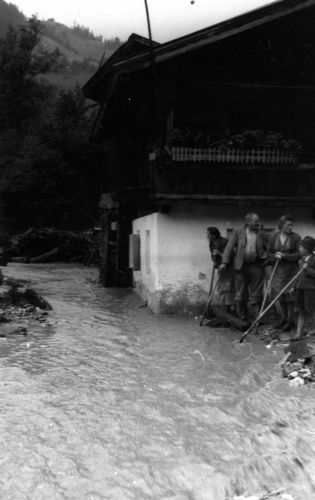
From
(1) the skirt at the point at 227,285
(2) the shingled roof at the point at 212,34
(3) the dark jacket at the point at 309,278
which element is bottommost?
(1) the skirt at the point at 227,285

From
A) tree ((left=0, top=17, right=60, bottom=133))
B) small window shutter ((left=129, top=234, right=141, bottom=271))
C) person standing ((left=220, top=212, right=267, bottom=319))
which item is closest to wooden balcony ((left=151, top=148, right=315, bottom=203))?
person standing ((left=220, top=212, right=267, bottom=319))

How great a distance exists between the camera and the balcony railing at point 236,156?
452 inches

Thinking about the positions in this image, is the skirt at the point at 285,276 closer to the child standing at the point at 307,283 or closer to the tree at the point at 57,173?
the child standing at the point at 307,283

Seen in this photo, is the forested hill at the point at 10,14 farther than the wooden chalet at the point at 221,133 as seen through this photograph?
Yes

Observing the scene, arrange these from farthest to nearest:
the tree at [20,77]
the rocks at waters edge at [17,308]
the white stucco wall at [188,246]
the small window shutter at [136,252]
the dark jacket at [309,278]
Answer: the tree at [20,77]
the small window shutter at [136,252]
the white stucco wall at [188,246]
the rocks at waters edge at [17,308]
the dark jacket at [309,278]

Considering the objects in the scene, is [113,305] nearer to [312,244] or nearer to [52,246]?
[312,244]

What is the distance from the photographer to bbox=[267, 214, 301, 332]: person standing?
387 inches

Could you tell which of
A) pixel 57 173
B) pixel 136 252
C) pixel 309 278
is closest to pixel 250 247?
pixel 309 278

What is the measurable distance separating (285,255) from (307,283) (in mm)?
1218

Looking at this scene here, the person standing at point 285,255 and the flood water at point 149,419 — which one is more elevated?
the person standing at point 285,255

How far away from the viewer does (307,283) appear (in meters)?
8.62

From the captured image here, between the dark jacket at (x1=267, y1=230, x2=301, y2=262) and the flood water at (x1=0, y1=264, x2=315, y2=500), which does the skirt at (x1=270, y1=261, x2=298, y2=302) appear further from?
the flood water at (x1=0, y1=264, x2=315, y2=500)

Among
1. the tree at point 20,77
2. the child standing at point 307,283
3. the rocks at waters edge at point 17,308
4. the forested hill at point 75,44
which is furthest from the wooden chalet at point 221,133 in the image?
the forested hill at point 75,44

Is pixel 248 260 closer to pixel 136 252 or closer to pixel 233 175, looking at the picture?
pixel 233 175
